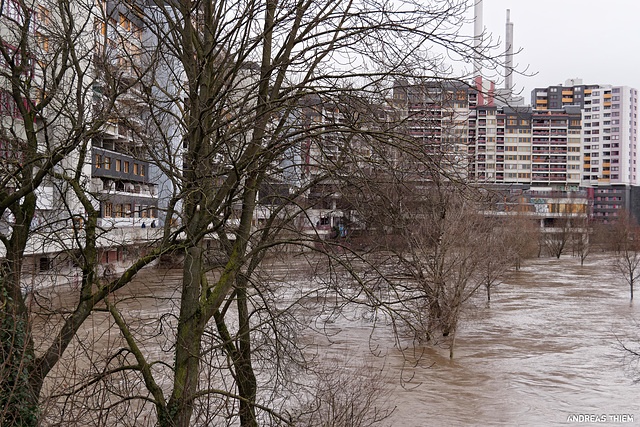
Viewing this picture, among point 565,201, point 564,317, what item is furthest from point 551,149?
point 564,317

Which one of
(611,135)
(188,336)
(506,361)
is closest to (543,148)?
(611,135)

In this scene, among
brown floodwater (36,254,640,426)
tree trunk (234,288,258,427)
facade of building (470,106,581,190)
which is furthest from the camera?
facade of building (470,106,581,190)

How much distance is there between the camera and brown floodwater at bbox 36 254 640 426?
14.3 m

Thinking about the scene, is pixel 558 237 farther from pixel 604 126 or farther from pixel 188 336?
pixel 188 336

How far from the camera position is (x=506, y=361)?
19406 millimetres

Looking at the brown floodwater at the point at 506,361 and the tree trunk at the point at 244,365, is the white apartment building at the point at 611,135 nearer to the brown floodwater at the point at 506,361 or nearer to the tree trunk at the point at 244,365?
the brown floodwater at the point at 506,361

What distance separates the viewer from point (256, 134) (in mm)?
6809

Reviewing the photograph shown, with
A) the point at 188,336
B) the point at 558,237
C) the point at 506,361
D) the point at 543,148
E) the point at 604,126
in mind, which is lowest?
the point at 506,361

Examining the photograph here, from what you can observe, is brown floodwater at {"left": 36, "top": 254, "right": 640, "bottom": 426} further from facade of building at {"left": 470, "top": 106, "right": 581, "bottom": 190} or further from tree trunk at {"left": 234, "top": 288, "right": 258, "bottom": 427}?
facade of building at {"left": 470, "top": 106, "right": 581, "bottom": 190}

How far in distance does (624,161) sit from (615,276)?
9002 centimetres

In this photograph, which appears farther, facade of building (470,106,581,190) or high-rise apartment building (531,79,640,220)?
high-rise apartment building (531,79,640,220)

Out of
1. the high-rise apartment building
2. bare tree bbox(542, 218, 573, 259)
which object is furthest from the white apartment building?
bare tree bbox(542, 218, 573, 259)

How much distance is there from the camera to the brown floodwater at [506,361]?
46.9 ft

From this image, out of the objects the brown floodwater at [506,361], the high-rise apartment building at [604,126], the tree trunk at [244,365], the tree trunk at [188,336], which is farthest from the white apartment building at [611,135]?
the tree trunk at [188,336]
